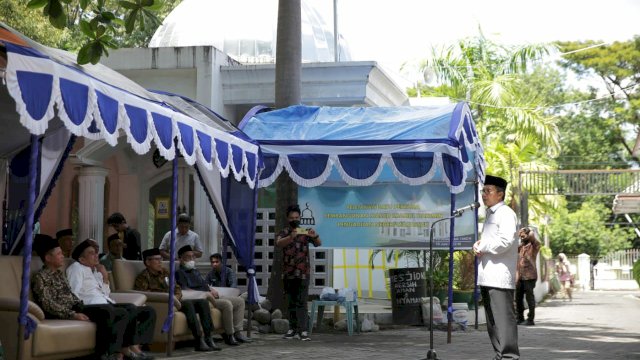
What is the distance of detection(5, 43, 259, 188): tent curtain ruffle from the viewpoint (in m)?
7.98

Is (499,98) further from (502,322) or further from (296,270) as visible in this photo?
(502,322)

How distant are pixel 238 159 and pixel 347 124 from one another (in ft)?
8.84

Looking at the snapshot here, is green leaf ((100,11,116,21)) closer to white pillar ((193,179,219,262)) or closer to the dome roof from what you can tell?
white pillar ((193,179,219,262))

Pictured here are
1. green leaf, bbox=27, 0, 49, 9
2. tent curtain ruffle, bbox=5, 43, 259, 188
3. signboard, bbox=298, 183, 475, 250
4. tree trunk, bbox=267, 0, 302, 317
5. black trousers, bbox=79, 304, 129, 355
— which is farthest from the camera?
tree trunk, bbox=267, 0, 302, 317

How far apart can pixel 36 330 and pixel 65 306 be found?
0.88 metres

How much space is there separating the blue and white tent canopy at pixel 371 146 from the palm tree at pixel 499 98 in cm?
1412

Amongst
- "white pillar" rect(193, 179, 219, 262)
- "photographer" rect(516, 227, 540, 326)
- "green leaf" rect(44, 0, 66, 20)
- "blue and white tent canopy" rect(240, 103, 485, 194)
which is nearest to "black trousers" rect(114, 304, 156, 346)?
"green leaf" rect(44, 0, 66, 20)

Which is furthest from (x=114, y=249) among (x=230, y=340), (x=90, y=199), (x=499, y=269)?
(x=90, y=199)

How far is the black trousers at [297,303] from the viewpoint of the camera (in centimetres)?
1389

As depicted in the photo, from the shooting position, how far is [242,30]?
24312mm

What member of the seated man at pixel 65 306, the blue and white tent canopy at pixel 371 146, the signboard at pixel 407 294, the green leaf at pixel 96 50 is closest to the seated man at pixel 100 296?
the seated man at pixel 65 306

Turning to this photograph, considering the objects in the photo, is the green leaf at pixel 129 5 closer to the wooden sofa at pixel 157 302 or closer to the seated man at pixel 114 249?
the wooden sofa at pixel 157 302

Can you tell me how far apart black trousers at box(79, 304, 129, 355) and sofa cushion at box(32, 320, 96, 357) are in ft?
0.25

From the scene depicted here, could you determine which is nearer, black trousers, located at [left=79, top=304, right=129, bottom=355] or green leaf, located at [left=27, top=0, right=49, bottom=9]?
green leaf, located at [left=27, top=0, right=49, bottom=9]
